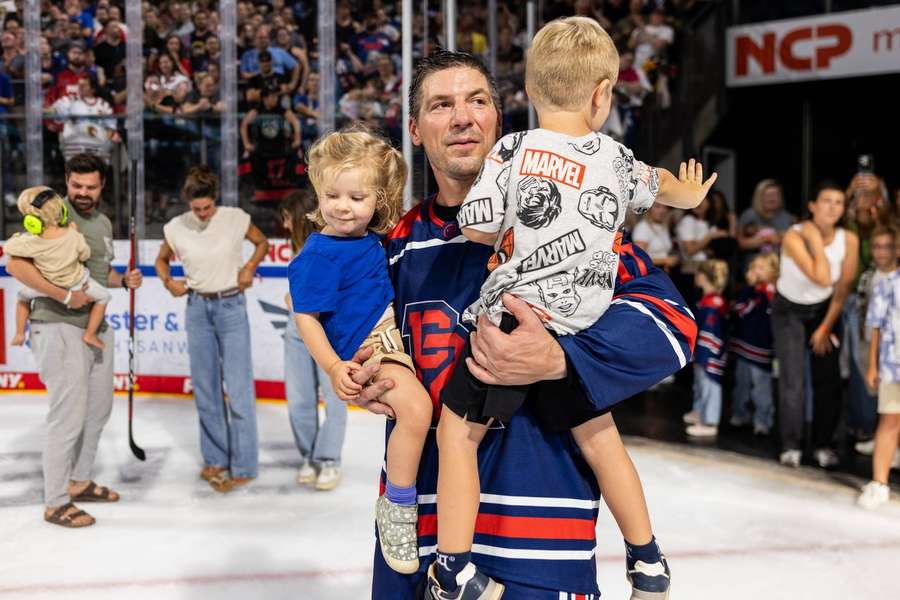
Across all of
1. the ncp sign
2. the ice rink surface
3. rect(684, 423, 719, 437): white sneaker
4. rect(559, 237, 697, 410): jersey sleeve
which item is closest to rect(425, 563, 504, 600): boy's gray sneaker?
rect(559, 237, 697, 410): jersey sleeve

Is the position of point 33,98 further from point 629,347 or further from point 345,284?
point 629,347

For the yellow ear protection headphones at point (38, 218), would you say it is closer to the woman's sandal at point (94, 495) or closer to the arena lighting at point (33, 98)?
the woman's sandal at point (94, 495)

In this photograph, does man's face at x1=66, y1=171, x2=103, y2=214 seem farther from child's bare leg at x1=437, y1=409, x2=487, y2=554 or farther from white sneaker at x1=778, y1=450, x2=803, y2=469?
white sneaker at x1=778, y1=450, x2=803, y2=469

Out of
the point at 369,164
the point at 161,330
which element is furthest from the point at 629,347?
the point at 161,330

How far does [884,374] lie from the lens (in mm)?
4707

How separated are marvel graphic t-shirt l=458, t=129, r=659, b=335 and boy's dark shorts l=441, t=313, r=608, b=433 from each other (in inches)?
3.3

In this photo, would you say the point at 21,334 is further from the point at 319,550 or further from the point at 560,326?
the point at 560,326

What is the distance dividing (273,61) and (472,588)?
6.37m

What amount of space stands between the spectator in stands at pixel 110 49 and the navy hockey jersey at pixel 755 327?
5091 mm

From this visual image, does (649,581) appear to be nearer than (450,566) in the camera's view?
No

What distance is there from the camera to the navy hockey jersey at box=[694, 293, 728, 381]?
634 centimetres

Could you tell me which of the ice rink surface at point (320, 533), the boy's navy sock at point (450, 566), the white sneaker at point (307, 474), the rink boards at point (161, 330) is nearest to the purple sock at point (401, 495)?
Answer: the boy's navy sock at point (450, 566)

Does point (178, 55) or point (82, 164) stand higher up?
point (178, 55)

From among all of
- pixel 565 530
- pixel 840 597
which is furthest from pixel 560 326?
pixel 840 597
